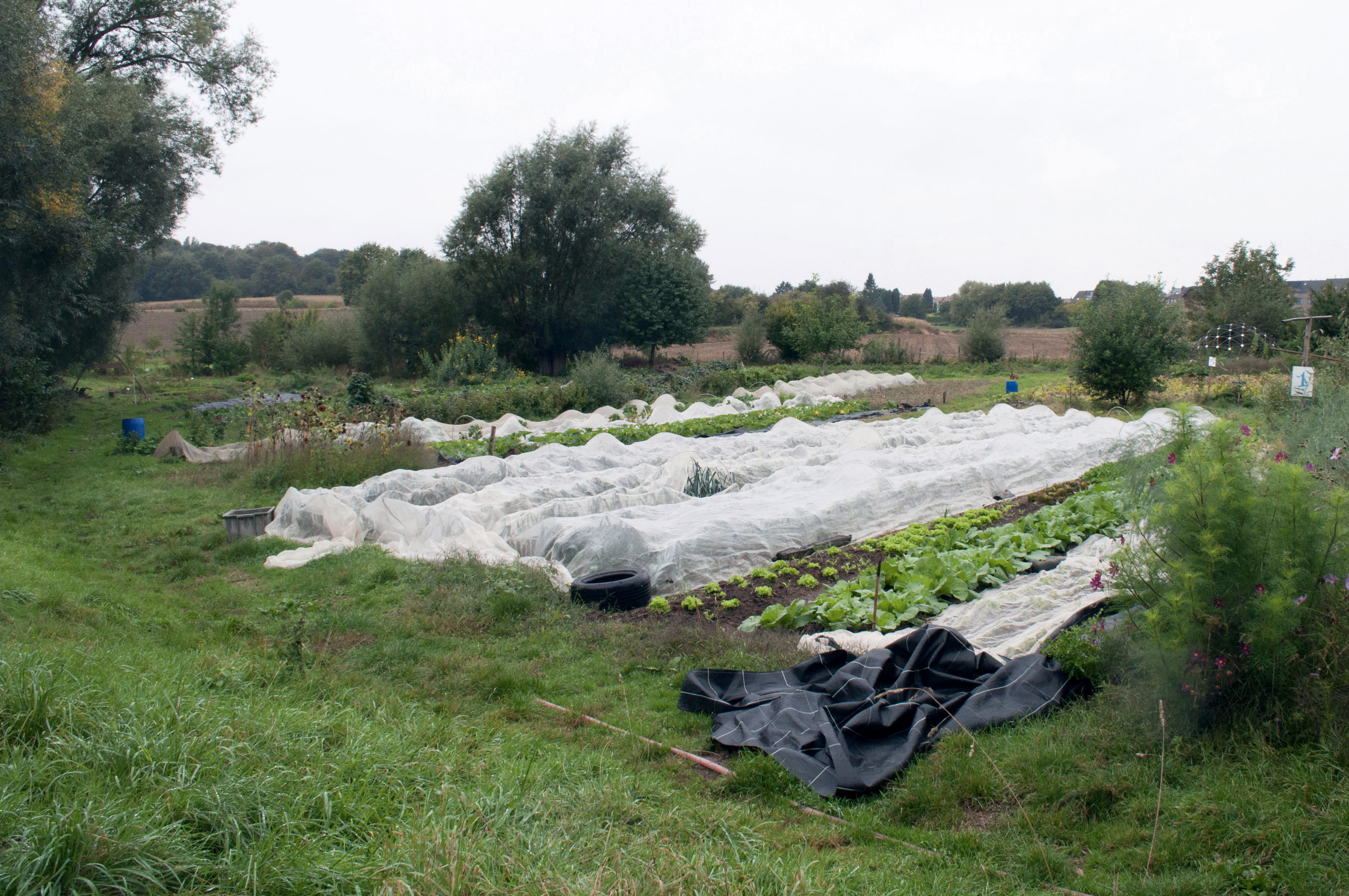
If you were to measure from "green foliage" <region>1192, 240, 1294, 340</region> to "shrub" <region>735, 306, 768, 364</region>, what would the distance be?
17704 mm

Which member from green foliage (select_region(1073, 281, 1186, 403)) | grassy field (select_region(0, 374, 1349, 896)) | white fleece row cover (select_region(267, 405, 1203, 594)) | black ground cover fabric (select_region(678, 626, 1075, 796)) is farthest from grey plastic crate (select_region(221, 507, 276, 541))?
green foliage (select_region(1073, 281, 1186, 403))

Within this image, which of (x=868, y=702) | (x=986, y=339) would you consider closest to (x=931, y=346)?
(x=986, y=339)

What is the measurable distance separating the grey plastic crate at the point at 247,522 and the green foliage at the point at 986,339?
28.1 meters

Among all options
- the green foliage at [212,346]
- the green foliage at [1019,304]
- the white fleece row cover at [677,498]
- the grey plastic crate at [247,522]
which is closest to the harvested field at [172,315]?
the green foliage at [212,346]

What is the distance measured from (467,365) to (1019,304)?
58.4 metres

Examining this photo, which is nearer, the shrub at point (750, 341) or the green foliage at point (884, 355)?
→ the green foliage at point (884, 355)

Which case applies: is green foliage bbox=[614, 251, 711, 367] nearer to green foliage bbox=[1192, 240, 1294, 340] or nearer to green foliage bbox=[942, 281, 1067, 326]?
green foliage bbox=[1192, 240, 1294, 340]

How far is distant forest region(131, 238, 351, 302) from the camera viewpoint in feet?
202

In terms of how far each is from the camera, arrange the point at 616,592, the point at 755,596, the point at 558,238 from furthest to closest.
A: 1. the point at 558,238
2. the point at 755,596
3. the point at 616,592

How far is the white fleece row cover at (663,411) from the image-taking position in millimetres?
15922

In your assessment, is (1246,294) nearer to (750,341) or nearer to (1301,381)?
(750,341)

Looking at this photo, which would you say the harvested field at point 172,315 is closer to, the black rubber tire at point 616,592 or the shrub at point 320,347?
the shrub at point 320,347

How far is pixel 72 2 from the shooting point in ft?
58.4

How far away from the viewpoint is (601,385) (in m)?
20.2
